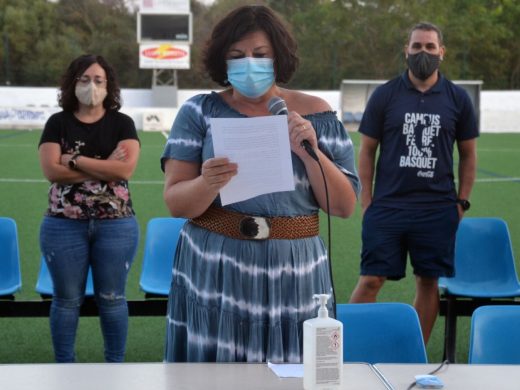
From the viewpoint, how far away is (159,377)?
7.87 ft

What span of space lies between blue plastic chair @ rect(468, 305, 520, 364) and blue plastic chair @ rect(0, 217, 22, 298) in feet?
10.0

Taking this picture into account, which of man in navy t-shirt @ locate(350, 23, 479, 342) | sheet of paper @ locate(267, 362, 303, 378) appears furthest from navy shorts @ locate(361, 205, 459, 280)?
sheet of paper @ locate(267, 362, 303, 378)

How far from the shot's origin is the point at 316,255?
2898 mm

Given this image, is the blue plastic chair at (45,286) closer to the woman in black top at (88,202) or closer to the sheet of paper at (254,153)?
the woman in black top at (88,202)

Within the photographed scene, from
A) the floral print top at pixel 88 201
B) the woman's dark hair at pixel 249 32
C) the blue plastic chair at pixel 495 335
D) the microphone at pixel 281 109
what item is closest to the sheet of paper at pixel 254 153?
Result: the microphone at pixel 281 109

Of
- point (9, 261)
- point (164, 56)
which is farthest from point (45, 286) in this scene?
point (164, 56)

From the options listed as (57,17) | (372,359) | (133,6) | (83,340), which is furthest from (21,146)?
(133,6)

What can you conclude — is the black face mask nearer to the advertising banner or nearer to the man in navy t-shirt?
the man in navy t-shirt

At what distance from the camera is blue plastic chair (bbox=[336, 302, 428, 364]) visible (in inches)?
122

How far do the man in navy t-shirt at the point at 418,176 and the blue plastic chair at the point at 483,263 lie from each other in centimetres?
37

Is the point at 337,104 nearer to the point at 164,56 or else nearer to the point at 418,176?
the point at 164,56

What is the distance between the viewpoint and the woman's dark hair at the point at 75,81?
4512 mm

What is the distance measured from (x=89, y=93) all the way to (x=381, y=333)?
6.97 ft

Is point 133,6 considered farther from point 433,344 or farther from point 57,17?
point 433,344
